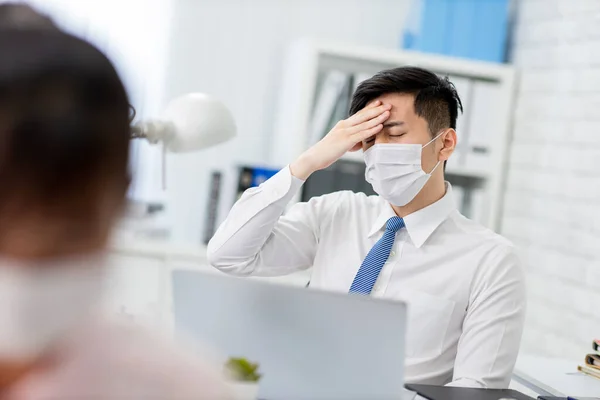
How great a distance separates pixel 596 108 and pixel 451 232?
45.5 inches

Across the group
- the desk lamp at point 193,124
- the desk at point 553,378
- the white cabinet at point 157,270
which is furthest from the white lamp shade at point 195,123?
the white cabinet at point 157,270

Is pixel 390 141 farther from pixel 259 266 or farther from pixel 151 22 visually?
pixel 151 22

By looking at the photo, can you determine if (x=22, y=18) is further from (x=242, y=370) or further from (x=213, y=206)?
(x=213, y=206)

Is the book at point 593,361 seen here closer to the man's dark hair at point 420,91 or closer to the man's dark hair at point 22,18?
the man's dark hair at point 420,91

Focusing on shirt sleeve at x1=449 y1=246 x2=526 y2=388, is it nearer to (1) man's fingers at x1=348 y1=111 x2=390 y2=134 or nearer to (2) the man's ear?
(2) the man's ear

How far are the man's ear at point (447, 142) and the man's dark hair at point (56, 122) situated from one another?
1.48m

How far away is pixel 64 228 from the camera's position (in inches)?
25.4

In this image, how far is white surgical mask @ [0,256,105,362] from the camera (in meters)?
0.66

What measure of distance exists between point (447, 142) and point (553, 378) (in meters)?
0.64

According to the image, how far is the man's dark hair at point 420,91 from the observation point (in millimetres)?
2002

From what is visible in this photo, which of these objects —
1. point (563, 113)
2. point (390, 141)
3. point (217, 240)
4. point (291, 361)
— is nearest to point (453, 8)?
point (563, 113)

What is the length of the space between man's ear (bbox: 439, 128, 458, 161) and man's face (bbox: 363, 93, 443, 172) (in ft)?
0.14

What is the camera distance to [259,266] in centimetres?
209

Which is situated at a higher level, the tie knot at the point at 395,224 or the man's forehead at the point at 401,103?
the man's forehead at the point at 401,103
